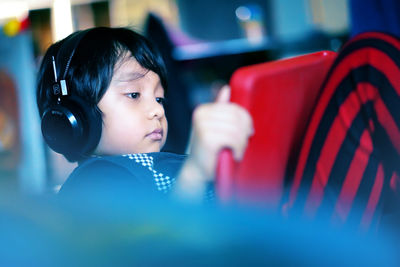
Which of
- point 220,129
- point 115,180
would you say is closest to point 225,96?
point 220,129

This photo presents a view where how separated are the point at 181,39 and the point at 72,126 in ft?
7.37

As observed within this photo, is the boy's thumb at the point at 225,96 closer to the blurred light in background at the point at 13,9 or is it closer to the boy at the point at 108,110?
the boy at the point at 108,110

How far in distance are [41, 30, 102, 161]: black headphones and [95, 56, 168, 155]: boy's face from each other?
31 mm

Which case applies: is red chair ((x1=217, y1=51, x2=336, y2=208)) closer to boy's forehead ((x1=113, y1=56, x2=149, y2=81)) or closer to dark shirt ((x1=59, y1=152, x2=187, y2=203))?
dark shirt ((x1=59, y1=152, x2=187, y2=203))

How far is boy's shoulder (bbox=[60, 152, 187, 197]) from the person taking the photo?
0.57 m

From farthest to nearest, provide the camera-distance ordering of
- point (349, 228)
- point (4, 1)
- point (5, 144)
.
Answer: point (5, 144) < point (4, 1) < point (349, 228)

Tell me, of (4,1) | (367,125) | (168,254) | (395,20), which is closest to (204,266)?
(168,254)

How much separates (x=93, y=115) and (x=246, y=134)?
13.2 inches

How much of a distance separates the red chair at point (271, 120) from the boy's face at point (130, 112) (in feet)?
0.90

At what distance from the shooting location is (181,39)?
2793 mm

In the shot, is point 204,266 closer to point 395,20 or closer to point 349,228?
point 349,228

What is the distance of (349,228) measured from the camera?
0.44 meters

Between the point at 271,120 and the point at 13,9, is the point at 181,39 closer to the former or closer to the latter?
the point at 13,9

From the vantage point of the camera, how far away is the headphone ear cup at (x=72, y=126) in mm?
633
